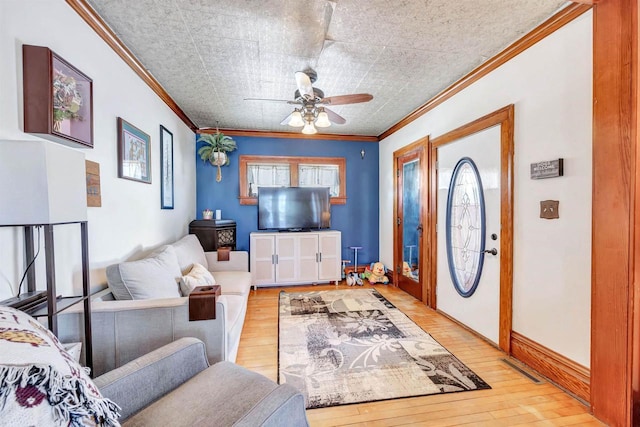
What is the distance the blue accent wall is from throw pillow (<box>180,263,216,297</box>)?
2175 millimetres

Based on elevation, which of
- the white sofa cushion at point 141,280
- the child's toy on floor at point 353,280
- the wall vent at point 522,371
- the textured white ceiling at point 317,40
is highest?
the textured white ceiling at point 317,40

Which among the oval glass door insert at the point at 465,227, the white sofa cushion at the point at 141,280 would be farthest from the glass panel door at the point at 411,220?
the white sofa cushion at the point at 141,280

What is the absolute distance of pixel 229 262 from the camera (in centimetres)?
348

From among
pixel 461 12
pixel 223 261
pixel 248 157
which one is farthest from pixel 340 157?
pixel 461 12

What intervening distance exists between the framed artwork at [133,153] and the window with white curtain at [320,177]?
2529 mm

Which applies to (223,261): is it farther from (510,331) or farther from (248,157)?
(510,331)

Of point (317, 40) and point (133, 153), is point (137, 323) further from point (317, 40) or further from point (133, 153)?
point (317, 40)

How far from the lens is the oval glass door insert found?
8.63 ft

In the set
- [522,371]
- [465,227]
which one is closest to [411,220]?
[465,227]

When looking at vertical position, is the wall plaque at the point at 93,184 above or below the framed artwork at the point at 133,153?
below

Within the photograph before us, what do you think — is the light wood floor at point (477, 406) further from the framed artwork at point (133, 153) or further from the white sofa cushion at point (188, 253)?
the framed artwork at point (133, 153)

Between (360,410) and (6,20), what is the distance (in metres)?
2.69

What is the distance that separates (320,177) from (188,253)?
2674 millimetres

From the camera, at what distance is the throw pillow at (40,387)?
55 cm
